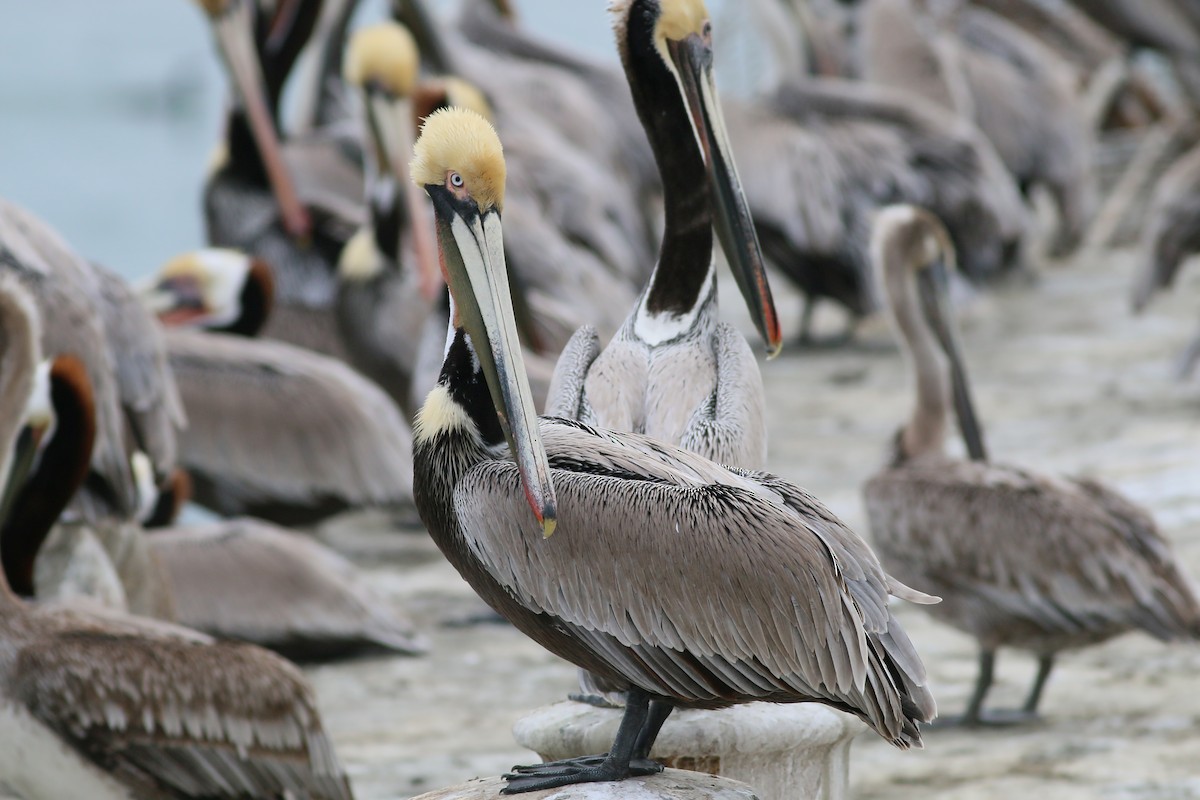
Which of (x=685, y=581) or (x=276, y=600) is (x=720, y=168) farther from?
(x=276, y=600)

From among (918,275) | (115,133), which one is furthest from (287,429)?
(115,133)

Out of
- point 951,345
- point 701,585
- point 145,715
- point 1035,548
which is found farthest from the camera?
point 951,345

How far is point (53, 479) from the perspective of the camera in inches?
163

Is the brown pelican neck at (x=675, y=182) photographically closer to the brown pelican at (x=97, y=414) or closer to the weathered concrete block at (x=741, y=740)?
the weathered concrete block at (x=741, y=740)

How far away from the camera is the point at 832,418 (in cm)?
786

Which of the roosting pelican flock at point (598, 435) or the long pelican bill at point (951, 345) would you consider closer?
the roosting pelican flock at point (598, 435)

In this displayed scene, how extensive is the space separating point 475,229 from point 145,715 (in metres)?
1.68

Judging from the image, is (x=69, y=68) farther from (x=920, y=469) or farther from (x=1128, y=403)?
(x=920, y=469)

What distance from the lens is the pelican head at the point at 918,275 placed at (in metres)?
4.95

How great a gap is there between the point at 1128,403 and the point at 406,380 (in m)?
3.13

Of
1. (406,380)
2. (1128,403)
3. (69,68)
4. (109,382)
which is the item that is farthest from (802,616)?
(69,68)

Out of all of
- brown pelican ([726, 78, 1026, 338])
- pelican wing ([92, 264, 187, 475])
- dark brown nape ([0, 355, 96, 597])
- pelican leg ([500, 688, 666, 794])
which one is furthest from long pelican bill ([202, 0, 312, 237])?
pelican leg ([500, 688, 666, 794])

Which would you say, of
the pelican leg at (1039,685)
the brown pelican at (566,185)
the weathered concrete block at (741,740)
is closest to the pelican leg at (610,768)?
the weathered concrete block at (741,740)

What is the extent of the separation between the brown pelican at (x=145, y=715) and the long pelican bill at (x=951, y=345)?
209 cm
